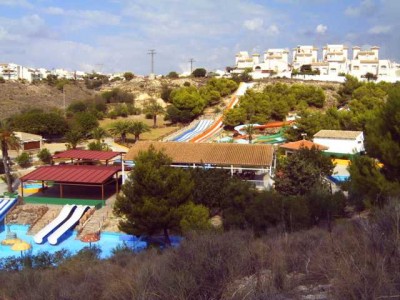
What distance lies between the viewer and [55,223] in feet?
62.1

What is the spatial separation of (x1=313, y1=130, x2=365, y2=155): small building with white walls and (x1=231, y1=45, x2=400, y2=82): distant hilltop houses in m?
39.0

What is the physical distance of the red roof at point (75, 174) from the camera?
21.2 m

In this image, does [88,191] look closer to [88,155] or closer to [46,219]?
[88,155]

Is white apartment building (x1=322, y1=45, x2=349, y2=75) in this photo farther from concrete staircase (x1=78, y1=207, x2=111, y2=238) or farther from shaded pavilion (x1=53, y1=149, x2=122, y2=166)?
concrete staircase (x1=78, y1=207, x2=111, y2=238)

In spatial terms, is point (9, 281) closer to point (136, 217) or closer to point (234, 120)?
point (136, 217)

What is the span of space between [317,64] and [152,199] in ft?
251

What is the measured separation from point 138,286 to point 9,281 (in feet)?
10.0

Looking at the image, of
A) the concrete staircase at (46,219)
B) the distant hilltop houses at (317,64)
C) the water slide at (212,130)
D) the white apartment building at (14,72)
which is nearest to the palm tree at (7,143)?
the concrete staircase at (46,219)

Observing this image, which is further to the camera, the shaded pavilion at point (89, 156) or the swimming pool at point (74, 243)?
the shaded pavilion at point (89, 156)

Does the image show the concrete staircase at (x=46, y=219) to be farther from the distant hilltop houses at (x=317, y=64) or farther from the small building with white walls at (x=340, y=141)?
the distant hilltop houses at (x=317, y=64)

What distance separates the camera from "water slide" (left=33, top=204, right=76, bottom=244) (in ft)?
57.3

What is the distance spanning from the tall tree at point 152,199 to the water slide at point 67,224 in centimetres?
324

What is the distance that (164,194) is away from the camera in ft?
51.4

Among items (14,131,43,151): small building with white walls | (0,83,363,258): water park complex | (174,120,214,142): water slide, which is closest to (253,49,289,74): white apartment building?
(174,120,214,142): water slide
